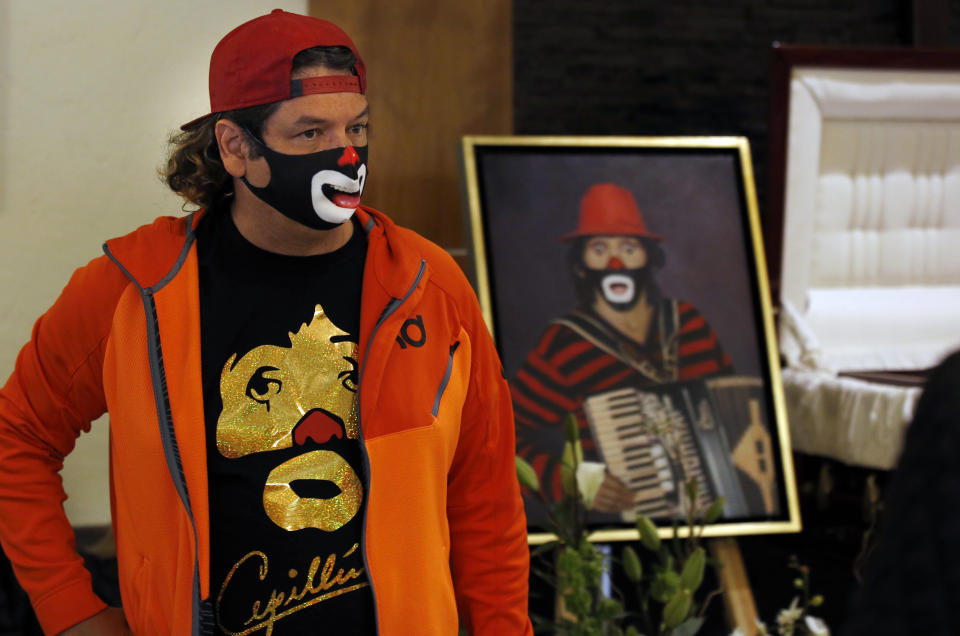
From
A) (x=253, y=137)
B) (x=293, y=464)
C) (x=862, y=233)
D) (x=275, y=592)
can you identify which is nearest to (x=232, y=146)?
(x=253, y=137)

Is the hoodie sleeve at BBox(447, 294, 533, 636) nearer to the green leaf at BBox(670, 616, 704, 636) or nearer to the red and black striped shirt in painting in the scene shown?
the green leaf at BBox(670, 616, 704, 636)

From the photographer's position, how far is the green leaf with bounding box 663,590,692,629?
170 cm

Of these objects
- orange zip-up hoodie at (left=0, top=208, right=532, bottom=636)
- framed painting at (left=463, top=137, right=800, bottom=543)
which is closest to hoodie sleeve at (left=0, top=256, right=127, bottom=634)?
orange zip-up hoodie at (left=0, top=208, right=532, bottom=636)

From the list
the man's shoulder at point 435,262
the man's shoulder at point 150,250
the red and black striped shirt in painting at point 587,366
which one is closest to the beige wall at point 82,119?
the man's shoulder at point 150,250

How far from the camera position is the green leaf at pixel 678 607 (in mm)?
1702

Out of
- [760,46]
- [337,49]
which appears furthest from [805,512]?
[337,49]

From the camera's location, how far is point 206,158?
1.32 meters

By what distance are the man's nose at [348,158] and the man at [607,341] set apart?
1.15 m

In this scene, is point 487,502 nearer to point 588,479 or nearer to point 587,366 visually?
point 588,479

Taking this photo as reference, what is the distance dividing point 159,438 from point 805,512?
8.20 ft

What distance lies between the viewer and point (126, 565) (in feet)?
3.93

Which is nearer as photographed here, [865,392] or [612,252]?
[612,252]

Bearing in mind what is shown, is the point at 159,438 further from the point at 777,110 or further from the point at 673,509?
the point at 777,110

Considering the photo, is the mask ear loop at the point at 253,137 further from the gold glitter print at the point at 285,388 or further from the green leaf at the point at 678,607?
the green leaf at the point at 678,607
